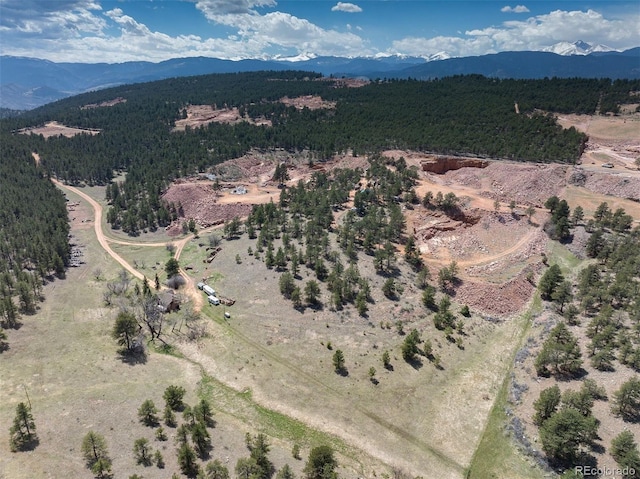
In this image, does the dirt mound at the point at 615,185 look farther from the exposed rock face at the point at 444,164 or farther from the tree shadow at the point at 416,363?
the tree shadow at the point at 416,363

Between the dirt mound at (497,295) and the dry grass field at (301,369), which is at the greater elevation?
the dirt mound at (497,295)

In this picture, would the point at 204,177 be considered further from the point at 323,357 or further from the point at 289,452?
the point at 289,452

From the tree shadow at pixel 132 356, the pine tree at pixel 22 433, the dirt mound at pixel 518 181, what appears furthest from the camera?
the dirt mound at pixel 518 181

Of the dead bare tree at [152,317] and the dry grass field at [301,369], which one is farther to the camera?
the dead bare tree at [152,317]

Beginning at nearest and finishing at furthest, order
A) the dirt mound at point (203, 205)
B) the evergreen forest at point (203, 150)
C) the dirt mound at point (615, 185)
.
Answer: the dirt mound at point (615, 185) < the evergreen forest at point (203, 150) < the dirt mound at point (203, 205)

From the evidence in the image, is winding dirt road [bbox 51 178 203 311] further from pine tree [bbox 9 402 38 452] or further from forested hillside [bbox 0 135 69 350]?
pine tree [bbox 9 402 38 452]

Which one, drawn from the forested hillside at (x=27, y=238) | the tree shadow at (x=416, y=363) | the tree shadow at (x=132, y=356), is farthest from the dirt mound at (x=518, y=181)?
the forested hillside at (x=27, y=238)
